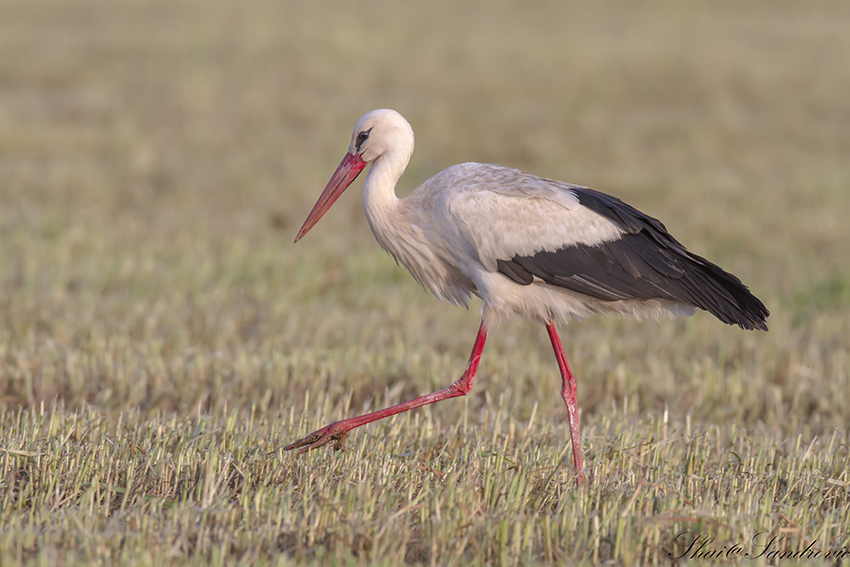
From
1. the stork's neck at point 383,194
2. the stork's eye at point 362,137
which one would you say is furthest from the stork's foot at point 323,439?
the stork's eye at point 362,137

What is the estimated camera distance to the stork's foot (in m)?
4.04

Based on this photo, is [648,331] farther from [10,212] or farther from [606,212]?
[10,212]

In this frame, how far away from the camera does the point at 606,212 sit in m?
4.57

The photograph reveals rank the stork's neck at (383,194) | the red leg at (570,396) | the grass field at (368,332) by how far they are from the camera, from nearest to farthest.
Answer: the grass field at (368,332) < the red leg at (570,396) < the stork's neck at (383,194)

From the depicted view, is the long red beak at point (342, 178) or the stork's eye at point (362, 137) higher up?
the stork's eye at point (362, 137)

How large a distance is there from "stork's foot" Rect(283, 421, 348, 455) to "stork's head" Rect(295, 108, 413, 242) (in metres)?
1.11

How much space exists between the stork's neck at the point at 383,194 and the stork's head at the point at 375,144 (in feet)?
0.04

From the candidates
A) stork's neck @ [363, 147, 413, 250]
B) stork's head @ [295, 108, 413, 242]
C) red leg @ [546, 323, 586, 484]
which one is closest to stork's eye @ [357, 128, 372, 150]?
stork's head @ [295, 108, 413, 242]

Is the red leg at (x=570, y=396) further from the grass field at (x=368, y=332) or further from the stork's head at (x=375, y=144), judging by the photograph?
the stork's head at (x=375, y=144)

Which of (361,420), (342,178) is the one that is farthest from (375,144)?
(361,420)

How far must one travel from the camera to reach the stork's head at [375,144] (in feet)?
15.6

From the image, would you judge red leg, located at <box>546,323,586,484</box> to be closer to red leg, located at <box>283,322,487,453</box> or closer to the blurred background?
red leg, located at <box>283,322,487,453</box>

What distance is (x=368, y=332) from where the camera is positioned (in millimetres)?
7066

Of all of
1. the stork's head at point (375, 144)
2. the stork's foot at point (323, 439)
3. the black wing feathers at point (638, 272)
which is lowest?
the stork's foot at point (323, 439)
